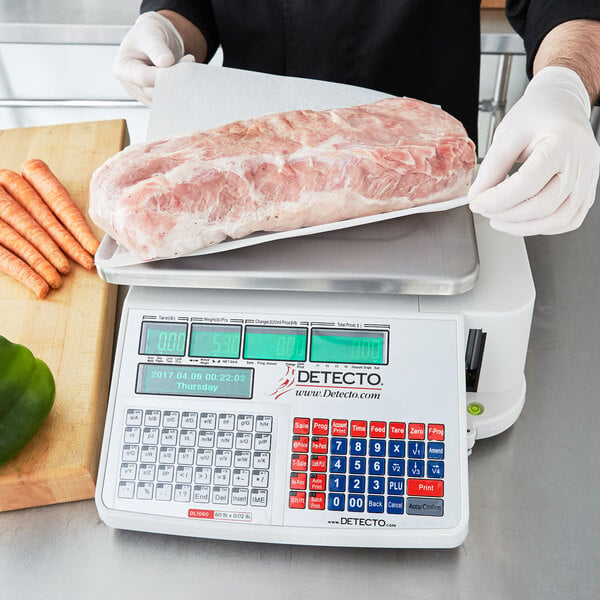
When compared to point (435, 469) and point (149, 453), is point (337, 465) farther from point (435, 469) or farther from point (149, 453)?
point (149, 453)

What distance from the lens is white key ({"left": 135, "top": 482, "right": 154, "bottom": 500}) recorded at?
978 mm

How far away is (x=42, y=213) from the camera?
150cm

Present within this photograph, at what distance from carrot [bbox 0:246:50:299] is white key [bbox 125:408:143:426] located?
1.40ft

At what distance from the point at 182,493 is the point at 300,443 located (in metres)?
0.18

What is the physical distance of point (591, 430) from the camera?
1128 millimetres

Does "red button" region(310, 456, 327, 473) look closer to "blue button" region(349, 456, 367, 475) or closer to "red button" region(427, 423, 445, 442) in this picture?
"blue button" region(349, 456, 367, 475)

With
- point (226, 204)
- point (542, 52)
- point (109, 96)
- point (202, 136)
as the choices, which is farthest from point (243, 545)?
point (109, 96)

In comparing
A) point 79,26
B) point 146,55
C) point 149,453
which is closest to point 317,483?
point 149,453

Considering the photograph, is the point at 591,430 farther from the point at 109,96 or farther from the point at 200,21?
the point at 109,96

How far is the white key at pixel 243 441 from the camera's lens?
0.98 m

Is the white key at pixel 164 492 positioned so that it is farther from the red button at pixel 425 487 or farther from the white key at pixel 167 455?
the red button at pixel 425 487

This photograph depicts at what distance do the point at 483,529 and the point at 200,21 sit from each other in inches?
58.3

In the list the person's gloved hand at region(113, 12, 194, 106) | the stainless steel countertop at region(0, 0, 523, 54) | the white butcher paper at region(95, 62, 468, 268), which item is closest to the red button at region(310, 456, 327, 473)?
the white butcher paper at region(95, 62, 468, 268)

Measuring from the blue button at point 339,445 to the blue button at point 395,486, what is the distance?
73 millimetres
